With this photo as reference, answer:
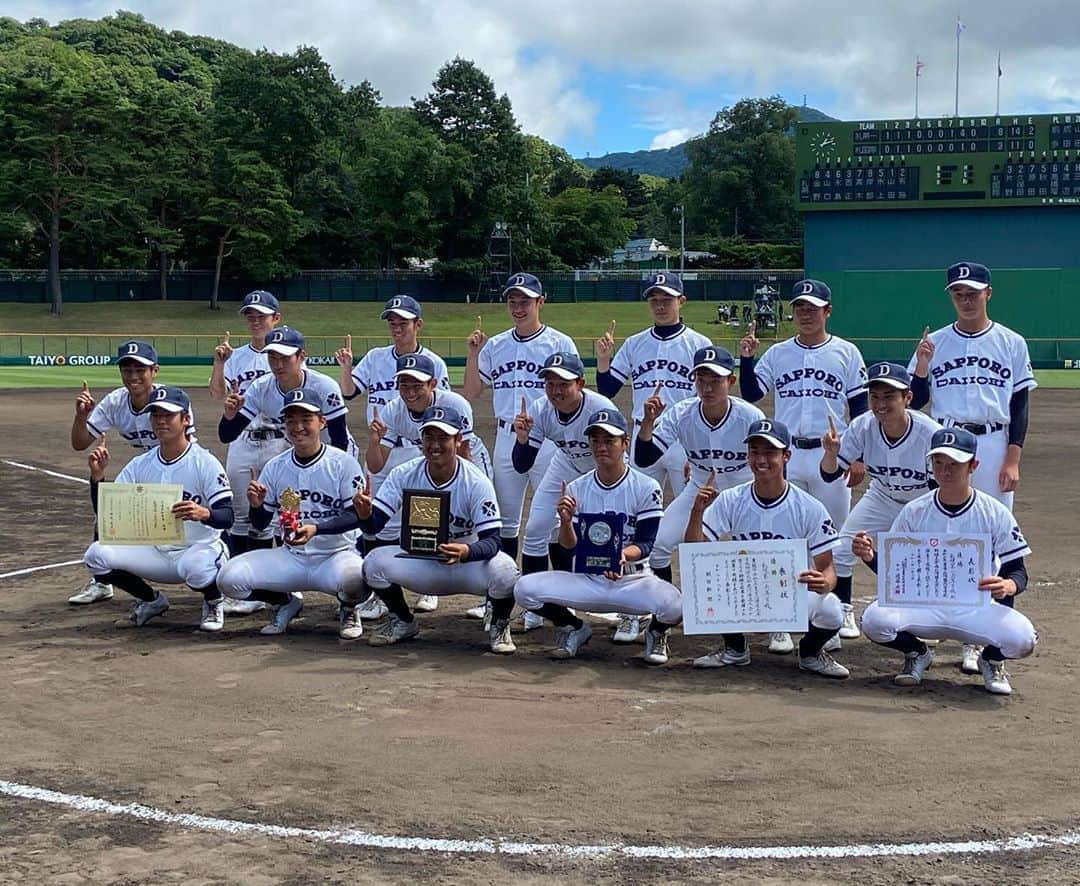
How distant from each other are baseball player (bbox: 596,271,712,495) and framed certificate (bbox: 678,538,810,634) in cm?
178

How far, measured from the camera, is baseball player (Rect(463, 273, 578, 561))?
29.8 feet

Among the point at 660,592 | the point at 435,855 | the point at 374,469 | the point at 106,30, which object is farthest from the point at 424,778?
the point at 106,30

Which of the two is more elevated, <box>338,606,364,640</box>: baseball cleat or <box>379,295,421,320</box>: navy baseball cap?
<box>379,295,421,320</box>: navy baseball cap

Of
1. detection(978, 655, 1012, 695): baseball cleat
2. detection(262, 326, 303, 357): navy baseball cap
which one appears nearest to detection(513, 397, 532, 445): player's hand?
detection(262, 326, 303, 357): navy baseball cap

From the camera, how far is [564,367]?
8.23 m

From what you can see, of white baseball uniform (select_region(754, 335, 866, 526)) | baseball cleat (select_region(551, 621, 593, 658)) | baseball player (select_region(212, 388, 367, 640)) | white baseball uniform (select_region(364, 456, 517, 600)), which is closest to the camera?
baseball cleat (select_region(551, 621, 593, 658))

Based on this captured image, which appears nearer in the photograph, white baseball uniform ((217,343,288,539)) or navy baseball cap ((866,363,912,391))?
navy baseball cap ((866,363,912,391))

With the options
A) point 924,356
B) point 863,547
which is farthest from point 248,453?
point 924,356

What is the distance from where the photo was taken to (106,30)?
372ft

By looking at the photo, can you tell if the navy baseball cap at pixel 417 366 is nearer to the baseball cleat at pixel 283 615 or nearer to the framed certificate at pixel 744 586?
the baseball cleat at pixel 283 615

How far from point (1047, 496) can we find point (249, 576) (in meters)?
9.67

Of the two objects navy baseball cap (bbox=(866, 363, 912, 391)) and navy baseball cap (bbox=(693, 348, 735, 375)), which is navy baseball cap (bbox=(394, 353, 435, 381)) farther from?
navy baseball cap (bbox=(866, 363, 912, 391))

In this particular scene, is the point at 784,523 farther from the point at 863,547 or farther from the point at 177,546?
the point at 177,546

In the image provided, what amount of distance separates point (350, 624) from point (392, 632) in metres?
0.35
